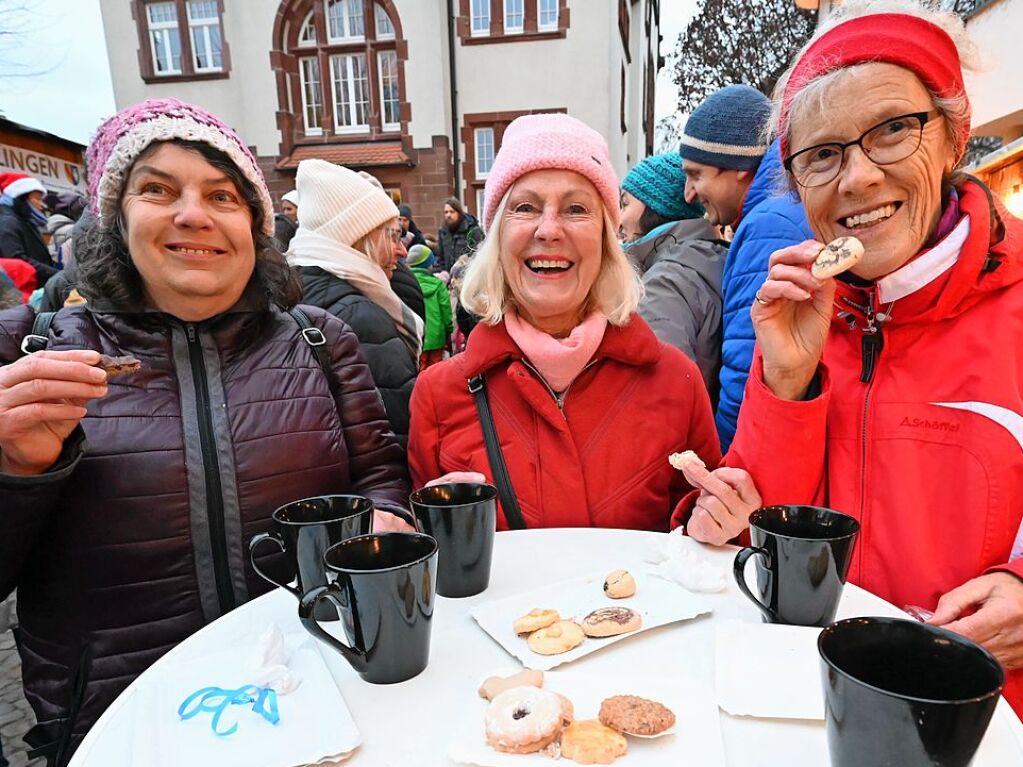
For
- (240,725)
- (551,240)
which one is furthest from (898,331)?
(240,725)

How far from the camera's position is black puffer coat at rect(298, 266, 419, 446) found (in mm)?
2496

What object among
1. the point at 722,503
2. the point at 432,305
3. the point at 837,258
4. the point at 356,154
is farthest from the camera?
the point at 356,154

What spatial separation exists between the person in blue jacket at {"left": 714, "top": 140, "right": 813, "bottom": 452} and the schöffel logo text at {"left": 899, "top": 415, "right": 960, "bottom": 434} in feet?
2.32

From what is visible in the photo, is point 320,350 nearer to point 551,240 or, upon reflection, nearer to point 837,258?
point 551,240

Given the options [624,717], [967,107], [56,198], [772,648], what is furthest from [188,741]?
[56,198]

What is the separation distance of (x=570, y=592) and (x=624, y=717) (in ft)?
1.23

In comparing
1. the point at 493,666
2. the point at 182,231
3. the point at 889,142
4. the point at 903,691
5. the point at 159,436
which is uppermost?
the point at 889,142

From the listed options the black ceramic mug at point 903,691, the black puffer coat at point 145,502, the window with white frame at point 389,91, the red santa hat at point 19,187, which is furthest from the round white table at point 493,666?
the window with white frame at point 389,91

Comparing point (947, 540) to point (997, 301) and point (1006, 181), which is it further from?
point (1006, 181)

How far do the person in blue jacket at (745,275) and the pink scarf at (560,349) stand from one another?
63 centimetres

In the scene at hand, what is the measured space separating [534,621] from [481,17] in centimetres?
1476

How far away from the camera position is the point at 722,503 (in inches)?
51.8

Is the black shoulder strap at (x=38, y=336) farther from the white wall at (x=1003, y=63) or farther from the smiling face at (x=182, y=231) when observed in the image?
the white wall at (x=1003, y=63)

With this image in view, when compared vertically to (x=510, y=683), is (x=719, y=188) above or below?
above
